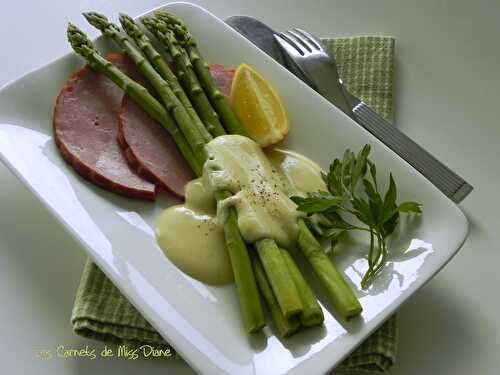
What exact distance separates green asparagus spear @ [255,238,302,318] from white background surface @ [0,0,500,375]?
310 mm

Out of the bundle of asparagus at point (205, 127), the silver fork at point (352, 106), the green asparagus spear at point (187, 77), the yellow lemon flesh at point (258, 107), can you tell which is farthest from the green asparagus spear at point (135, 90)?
the silver fork at point (352, 106)

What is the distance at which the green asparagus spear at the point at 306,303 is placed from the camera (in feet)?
5.21

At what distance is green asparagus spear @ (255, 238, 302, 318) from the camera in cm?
158

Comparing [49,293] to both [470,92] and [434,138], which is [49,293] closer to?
[434,138]

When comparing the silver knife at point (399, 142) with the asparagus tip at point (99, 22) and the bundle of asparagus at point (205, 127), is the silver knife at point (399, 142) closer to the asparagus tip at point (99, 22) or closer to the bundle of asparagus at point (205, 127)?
the bundle of asparagus at point (205, 127)

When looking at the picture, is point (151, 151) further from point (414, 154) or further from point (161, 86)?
point (414, 154)

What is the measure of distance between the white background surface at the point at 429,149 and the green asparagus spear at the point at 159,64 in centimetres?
45

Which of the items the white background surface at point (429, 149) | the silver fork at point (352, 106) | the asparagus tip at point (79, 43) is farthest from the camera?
the asparagus tip at point (79, 43)

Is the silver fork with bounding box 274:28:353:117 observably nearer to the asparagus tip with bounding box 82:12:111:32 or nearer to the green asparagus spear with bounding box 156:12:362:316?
the green asparagus spear with bounding box 156:12:362:316

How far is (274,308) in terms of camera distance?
1.62 metres

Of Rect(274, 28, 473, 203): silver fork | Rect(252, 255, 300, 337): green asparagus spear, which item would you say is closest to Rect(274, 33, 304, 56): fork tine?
Rect(274, 28, 473, 203): silver fork

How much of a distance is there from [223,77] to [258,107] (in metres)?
0.19

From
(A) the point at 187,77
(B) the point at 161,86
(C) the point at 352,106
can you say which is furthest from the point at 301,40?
(B) the point at 161,86

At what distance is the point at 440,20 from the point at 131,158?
142 centimetres
